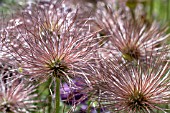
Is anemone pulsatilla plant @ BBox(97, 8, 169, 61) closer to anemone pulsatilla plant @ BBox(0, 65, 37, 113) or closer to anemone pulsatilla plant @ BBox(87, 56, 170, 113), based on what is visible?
anemone pulsatilla plant @ BBox(87, 56, 170, 113)

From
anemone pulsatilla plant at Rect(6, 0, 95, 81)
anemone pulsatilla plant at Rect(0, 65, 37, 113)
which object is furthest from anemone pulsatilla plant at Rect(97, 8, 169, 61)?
anemone pulsatilla plant at Rect(0, 65, 37, 113)

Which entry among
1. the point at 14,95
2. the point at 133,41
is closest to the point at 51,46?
the point at 14,95

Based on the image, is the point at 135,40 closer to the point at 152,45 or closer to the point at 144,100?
the point at 152,45

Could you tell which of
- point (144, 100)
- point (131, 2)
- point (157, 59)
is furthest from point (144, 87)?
point (131, 2)

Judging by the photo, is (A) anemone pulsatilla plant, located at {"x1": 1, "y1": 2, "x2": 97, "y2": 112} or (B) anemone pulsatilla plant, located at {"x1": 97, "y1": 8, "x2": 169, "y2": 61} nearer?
(A) anemone pulsatilla plant, located at {"x1": 1, "y1": 2, "x2": 97, "y2": 112}

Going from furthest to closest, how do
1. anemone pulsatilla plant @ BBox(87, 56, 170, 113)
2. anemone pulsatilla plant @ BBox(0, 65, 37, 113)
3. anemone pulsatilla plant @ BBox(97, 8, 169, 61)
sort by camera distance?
anemone pulsatilla plant @ BBox(97, 8, 169, 61), anemone pulsatilla plant @ BBox(0, 65, 37, 113), anemone pulsatilla plant @ BBox(87, 56, 170, 113)

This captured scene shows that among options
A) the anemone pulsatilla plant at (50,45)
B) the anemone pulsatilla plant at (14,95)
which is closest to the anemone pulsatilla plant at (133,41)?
the anemone pulsatilla plant at (50,45)
